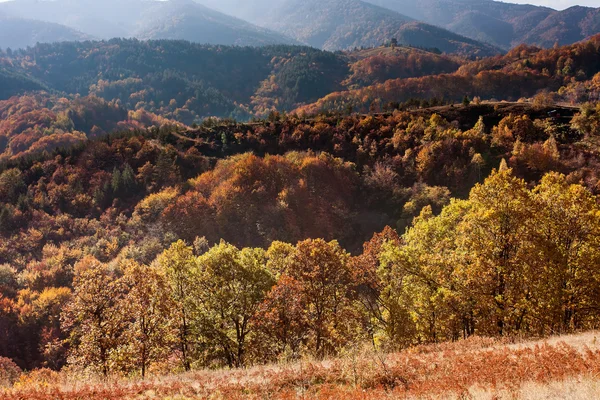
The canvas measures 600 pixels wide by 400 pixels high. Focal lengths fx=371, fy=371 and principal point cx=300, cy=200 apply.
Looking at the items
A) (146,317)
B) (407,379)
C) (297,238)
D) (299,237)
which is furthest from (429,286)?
(299,237)

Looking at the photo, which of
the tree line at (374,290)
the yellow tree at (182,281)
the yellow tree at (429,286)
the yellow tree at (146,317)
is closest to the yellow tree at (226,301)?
the tree line at (374,290)

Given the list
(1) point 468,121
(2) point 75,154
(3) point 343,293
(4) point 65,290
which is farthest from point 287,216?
(2) point 75,154

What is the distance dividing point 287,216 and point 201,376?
238 feet

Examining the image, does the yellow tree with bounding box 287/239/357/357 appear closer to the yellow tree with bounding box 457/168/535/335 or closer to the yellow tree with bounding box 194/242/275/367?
the yellow tree with bounding box 194/242/275/367

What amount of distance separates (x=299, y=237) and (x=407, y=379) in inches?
2875

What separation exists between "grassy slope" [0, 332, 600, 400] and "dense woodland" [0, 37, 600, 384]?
6638 mm

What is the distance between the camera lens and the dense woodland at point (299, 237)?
78.4 ft

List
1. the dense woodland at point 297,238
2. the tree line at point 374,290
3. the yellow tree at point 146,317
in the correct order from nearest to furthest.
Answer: the tree line at point 374,290, the dense woodland at point 297,238, the yellow tree at point 146,317

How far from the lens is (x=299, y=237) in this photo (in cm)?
8881

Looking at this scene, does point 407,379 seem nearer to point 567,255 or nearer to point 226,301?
point 567,255

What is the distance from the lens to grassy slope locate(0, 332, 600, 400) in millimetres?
12898

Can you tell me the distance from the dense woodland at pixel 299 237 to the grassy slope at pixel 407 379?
6638 mm

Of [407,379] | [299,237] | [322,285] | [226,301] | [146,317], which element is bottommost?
[299,237]

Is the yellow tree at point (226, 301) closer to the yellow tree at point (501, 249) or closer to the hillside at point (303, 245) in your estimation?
the hillside at point (303, 245)
